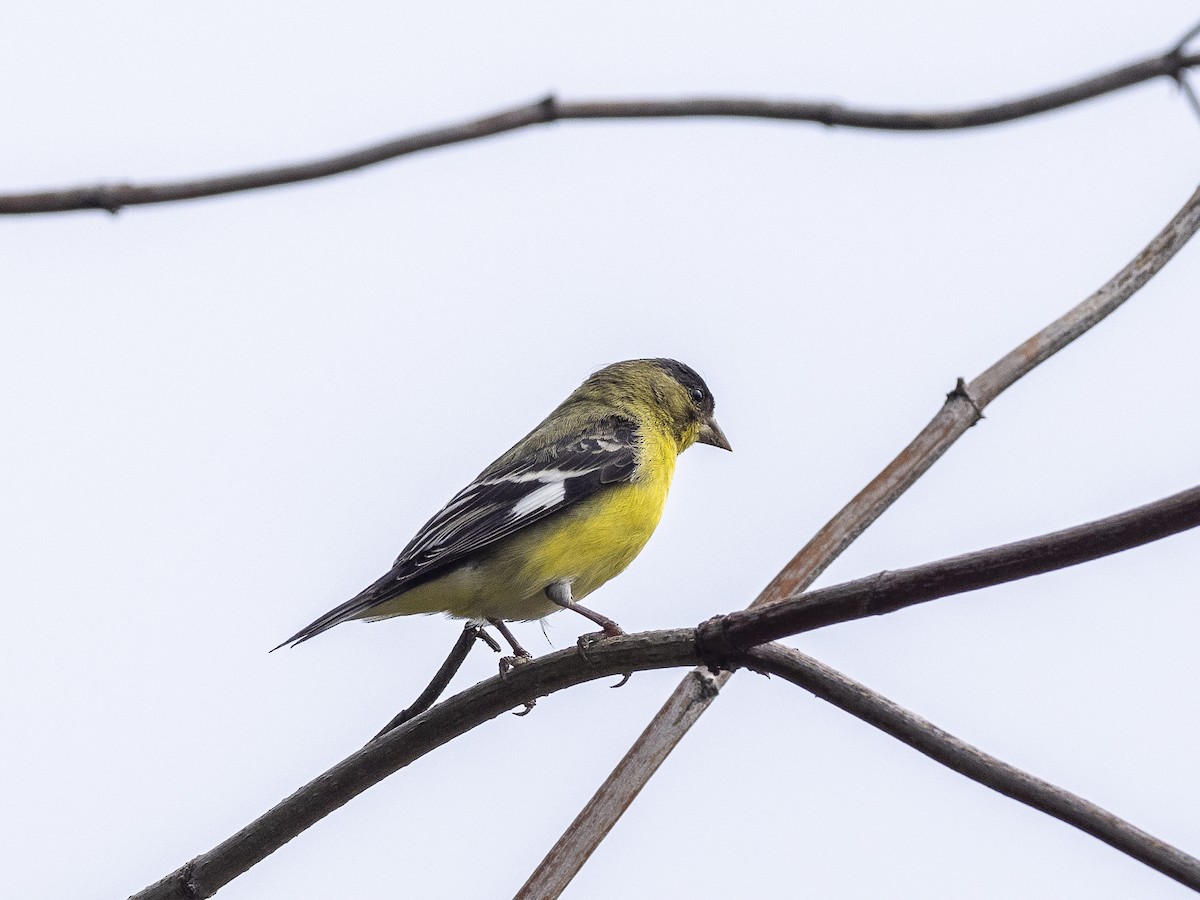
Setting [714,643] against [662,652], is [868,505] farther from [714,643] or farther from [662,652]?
[714,643]

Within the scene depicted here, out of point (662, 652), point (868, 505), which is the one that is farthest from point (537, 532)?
point (662, 652)

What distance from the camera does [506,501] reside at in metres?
6.57

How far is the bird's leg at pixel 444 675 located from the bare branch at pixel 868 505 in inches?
23.5

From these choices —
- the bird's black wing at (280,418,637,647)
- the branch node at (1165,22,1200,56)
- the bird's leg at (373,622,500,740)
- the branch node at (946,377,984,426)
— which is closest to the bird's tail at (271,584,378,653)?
the bird's black wing at (280,418,637,647)

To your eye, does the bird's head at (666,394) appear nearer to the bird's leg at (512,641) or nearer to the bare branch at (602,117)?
the bird's leg at (512,641)

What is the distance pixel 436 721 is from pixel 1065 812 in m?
1.69

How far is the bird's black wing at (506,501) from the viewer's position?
6.00 m

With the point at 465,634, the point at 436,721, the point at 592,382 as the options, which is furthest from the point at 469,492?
the point at 436,721

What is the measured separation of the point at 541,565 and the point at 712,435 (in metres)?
2.39

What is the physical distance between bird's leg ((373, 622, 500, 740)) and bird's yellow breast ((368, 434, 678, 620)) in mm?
1735

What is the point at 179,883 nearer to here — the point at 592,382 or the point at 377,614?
the point at 377,614

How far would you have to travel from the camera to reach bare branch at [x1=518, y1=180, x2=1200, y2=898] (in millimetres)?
3621

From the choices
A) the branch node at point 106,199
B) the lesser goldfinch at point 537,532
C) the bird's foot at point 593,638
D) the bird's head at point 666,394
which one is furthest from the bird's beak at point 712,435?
the branch node at point 106,199

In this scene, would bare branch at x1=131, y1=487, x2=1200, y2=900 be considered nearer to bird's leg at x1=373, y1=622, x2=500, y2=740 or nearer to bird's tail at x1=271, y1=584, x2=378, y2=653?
bird's leg at x1=373, y1=622, x2=500, y2=740
